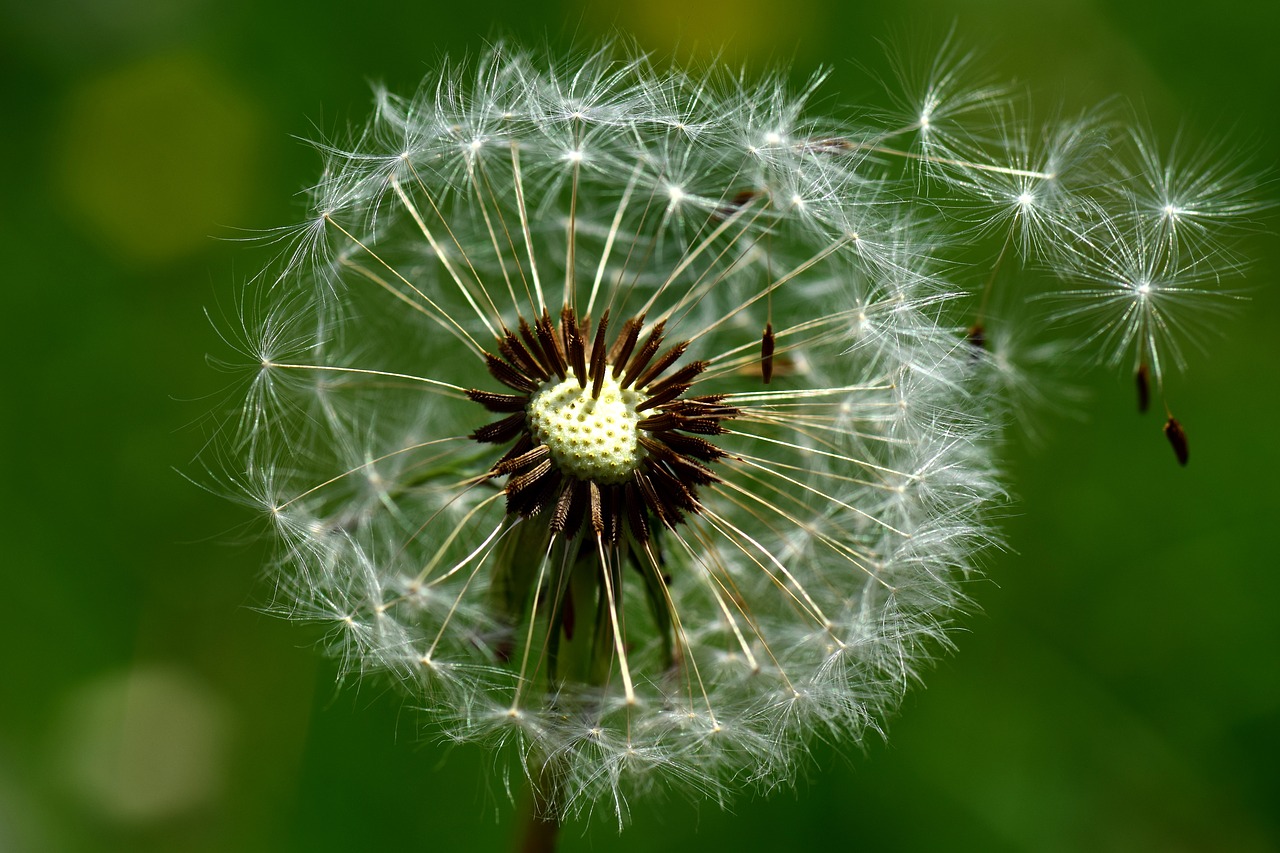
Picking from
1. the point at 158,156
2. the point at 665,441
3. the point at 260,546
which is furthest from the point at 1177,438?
the point at 158,156

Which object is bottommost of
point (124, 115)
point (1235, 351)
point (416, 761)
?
point (416, 761)

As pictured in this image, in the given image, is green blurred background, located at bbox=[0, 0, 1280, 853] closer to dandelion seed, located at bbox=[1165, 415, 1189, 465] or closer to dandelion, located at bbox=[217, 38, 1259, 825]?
dandelion, located at bbox=[217, 38, 1259, 825]

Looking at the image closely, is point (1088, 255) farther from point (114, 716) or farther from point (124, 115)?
point (124, 115)

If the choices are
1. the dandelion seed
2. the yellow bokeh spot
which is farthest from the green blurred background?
the dandelion seed

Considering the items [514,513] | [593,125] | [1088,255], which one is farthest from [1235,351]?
[514,513]

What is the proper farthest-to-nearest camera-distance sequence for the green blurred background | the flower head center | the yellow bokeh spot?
1. the yellow bokeh spot
2. the green blurred background
3. the flower head center

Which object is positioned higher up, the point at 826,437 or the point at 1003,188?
the point at 1003,188
